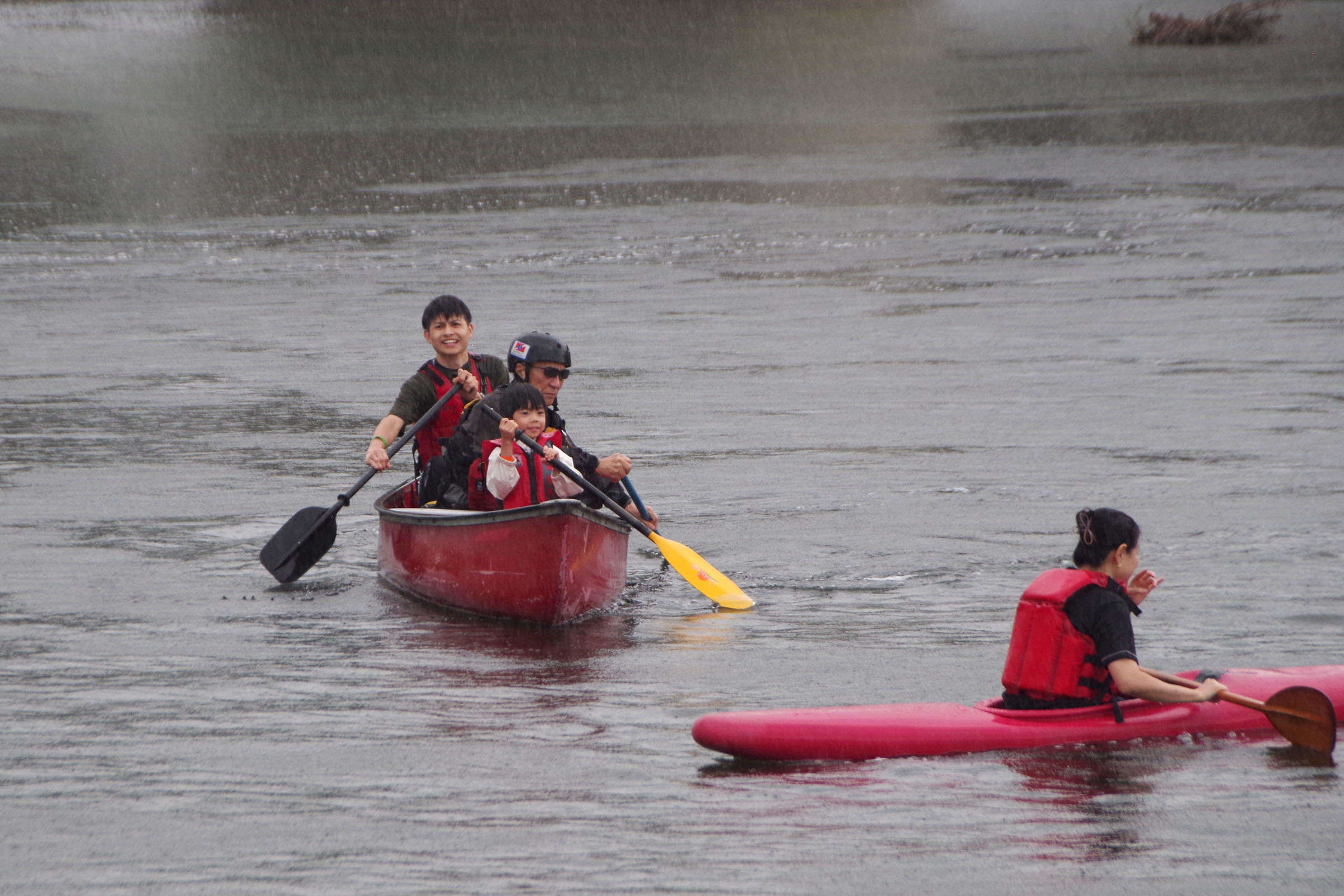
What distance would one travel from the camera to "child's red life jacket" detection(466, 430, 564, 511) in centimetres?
929

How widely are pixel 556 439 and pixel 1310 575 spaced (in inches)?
166

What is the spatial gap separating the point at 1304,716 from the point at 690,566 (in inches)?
140

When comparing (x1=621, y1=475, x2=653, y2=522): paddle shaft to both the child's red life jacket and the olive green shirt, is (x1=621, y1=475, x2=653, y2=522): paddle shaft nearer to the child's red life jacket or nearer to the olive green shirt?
the child's red life jacket

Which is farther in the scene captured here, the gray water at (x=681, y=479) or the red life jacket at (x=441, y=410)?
the red life jacket at (x=441, y=410)

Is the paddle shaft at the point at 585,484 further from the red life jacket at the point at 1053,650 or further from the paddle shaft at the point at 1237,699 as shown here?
the paddle shaft at the point at 1237,699

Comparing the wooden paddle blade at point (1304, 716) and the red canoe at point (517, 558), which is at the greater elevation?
the red canoe at point (517, 558)

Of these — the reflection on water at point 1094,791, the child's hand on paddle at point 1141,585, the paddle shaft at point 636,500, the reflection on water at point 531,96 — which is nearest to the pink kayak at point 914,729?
the reflection on water at point 1094,791

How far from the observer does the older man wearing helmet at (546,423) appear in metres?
9.38

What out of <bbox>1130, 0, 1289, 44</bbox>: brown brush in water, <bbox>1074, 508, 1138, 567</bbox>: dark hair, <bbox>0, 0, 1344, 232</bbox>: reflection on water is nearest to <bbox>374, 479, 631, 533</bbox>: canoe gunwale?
<bbox>1074, 508, 1138, 567</bbox>: dark hair

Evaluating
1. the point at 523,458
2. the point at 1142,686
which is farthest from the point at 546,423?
the point at 1142,686

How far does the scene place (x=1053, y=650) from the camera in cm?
708

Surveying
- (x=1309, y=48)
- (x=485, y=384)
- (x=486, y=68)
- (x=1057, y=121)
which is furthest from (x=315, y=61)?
(x=485, y=384)

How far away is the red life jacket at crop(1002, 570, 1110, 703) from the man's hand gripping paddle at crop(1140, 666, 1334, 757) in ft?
0.82

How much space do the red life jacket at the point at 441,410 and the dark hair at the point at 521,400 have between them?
0.98m
